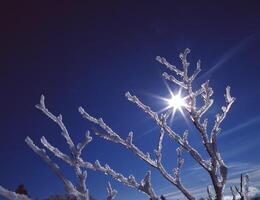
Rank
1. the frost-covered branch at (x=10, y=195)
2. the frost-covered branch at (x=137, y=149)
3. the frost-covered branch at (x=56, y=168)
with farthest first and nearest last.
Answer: the frost-covered branch at (x=137, y=149), the frost-covered branch at (x=56, y=168), the frost-covered branch at (x=10, y=195)

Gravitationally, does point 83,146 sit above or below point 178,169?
below

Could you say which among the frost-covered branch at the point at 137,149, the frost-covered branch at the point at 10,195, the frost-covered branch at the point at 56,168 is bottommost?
the frost-covered branch at the point at 10,195

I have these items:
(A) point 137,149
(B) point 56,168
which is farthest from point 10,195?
(A) point 137,149

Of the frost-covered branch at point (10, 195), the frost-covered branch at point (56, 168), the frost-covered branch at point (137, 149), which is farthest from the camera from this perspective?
the frost-covered branch at point (137, 149)

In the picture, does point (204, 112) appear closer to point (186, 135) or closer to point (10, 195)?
point (186, 135)

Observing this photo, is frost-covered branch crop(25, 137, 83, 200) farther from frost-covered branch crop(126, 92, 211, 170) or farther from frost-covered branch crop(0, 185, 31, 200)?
frost-covered branch crop(126, 92, 211, 170)

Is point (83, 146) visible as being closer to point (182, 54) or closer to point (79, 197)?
point (79, 197)

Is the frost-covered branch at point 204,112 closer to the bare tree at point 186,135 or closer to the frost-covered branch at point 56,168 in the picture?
→ the bare tree at point 186,135

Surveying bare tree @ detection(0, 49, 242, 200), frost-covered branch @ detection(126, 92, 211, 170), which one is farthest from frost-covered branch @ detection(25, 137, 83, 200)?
frost-covered branch @ detection(126, 92, 211, 170)

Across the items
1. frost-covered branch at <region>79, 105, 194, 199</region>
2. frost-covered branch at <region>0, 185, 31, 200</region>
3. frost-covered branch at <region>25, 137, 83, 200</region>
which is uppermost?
frost-covered branch at <region>79, 105, 194, 199</region>

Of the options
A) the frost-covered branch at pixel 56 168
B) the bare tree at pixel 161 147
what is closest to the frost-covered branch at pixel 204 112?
the bare tree at pixel 161 147

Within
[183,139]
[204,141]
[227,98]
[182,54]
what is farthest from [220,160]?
[182,54]

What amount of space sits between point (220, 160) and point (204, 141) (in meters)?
0.34

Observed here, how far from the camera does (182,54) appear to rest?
559 cm
